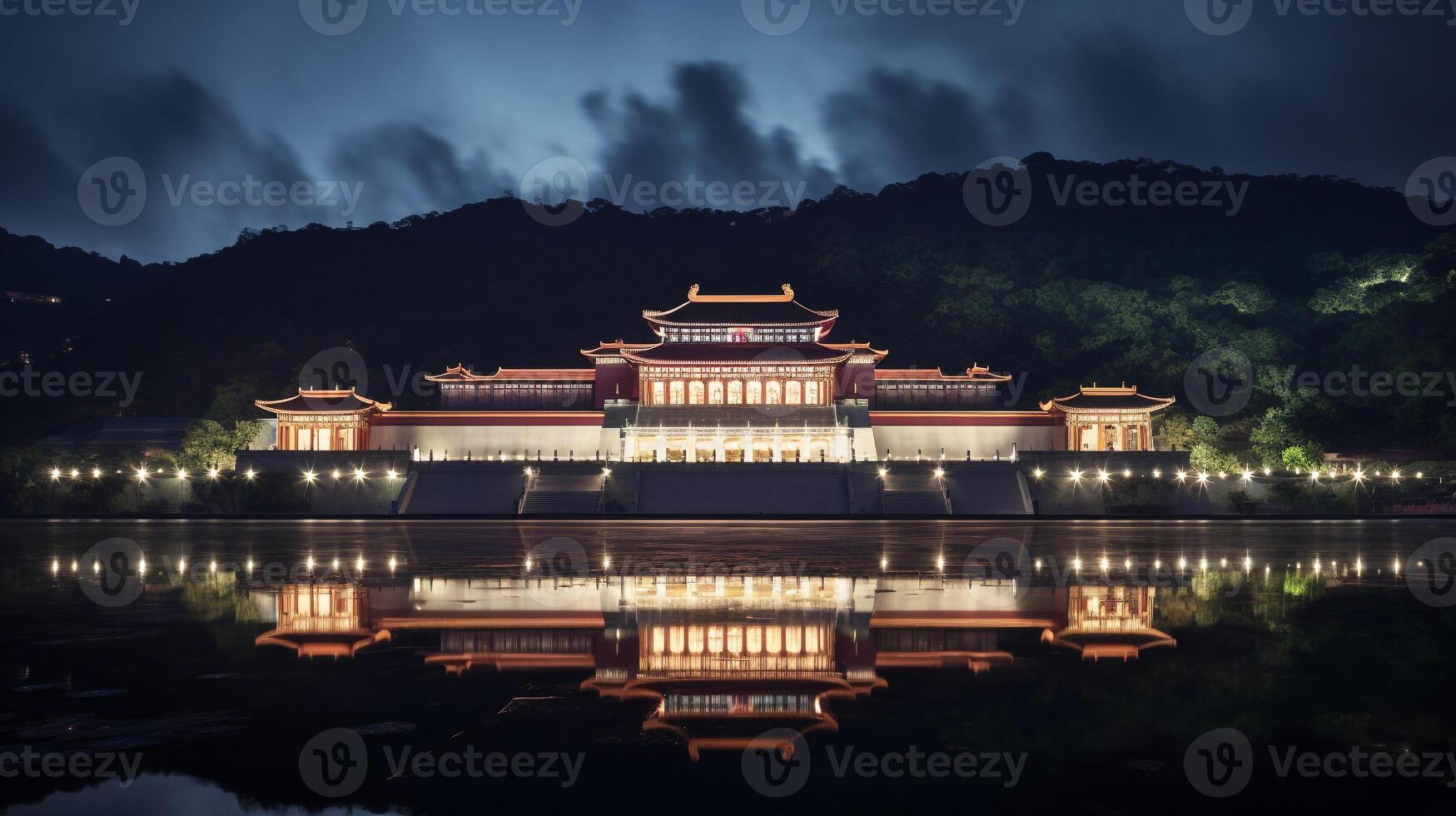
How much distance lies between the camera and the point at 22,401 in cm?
8119

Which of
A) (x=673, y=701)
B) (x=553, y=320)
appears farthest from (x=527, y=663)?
(x=553, y=320)

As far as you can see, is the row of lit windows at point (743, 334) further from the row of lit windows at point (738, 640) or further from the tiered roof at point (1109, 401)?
the row of lit windows at point (738, 640)

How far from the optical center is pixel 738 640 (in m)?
14.0

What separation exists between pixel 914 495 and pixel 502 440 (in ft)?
78.6

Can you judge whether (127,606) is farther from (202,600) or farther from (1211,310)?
(1211,310)

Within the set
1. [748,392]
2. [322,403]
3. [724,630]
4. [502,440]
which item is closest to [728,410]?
[748,392]

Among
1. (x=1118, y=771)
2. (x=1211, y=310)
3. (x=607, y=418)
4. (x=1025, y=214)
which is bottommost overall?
(x=1118, y=771)

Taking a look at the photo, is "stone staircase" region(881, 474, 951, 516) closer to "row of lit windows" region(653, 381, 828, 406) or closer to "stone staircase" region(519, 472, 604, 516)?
"stone staircase" region(519, 472, 604, 516)

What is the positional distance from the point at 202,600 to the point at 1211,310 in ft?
255

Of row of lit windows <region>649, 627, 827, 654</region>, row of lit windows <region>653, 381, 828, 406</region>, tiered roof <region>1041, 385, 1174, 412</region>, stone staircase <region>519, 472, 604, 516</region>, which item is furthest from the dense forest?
row of lit windows <region>649, 627, 827, 654</region>

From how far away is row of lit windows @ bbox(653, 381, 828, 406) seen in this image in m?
62.2

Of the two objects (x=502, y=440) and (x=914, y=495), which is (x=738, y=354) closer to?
(x=502, y=440)

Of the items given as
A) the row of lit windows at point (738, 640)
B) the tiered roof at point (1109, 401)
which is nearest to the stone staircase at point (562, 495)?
the tiered roof at point (1109, 401)

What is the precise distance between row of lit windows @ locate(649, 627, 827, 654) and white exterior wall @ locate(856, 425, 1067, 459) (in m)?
45.8
